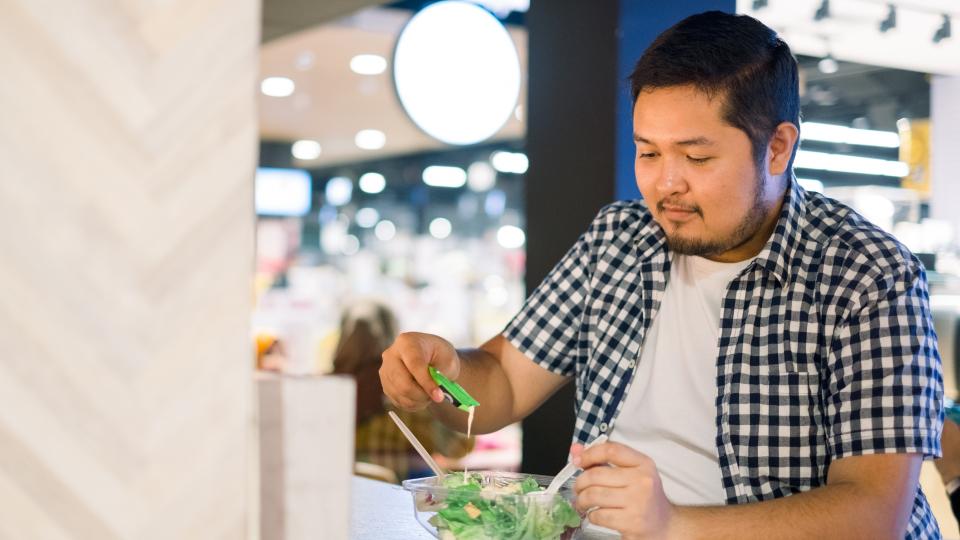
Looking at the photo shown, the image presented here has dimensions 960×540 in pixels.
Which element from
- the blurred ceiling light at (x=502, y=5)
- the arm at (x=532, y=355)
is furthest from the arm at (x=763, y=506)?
the blurred ceiling light at (x=502, y=5)

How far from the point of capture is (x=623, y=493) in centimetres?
120

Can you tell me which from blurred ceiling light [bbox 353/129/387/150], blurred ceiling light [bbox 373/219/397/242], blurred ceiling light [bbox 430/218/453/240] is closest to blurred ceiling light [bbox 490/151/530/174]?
blurred ceiling light [bbox 430/218/453/240]

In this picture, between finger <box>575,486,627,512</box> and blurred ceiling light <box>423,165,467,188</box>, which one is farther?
blurred ceiling light <box>423,165,467,188</box>

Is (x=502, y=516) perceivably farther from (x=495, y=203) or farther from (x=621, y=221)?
(x=495, y=203)

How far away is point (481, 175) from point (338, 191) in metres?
2.20

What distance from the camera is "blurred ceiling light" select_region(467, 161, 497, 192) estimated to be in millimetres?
15336

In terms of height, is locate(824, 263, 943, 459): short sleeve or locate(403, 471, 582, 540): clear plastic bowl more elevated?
locate(824, 263, 943, 459): short sleeve

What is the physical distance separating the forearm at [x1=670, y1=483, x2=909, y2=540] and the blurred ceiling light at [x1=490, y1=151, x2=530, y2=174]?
13.0 metres

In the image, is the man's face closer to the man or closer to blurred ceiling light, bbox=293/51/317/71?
the man

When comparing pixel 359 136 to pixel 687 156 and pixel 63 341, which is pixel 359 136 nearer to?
pixel 687 156

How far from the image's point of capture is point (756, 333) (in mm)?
1674

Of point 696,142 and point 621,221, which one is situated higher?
point 696,142

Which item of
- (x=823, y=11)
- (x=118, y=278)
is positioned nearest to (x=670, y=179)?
(x=118, y=278)

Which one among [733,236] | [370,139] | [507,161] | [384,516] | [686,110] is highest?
[370,139]
